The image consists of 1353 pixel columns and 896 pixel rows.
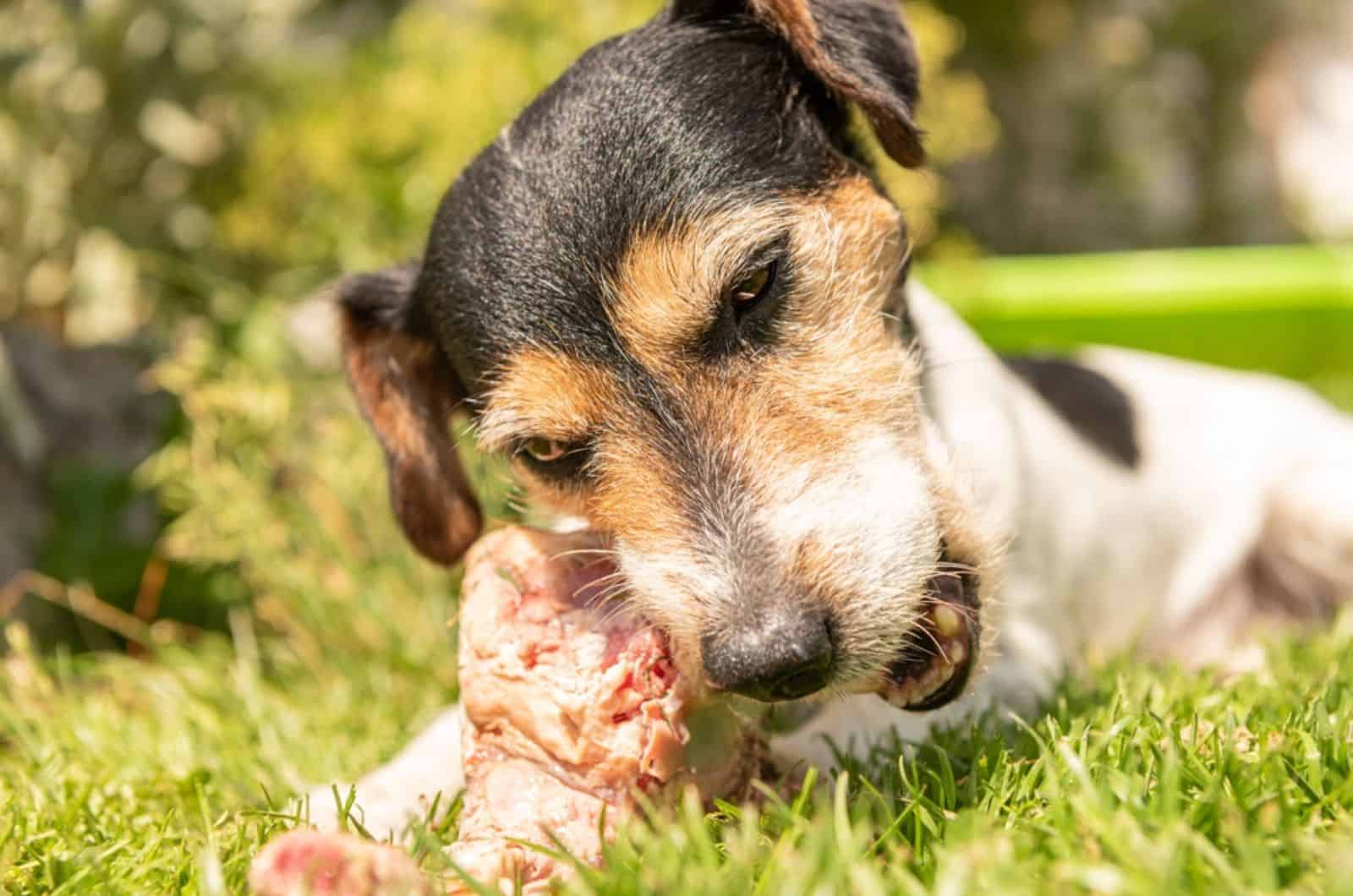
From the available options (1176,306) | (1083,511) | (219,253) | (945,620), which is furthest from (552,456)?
(1176,306)

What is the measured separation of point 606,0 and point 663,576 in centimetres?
372

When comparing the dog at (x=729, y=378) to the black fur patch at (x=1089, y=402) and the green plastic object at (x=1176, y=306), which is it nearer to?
the black fur patch at (x=1089, y=402)

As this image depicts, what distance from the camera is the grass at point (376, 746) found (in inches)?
64.2

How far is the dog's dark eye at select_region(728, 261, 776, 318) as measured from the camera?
2.30 meters

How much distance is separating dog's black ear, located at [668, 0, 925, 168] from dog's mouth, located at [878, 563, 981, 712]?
0.86 m

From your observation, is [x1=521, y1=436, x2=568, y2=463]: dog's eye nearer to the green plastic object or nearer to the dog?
the dog

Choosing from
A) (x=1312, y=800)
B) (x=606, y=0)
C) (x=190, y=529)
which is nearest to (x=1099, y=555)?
(x=1312, y=800)

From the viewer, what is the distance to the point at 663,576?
217 cm

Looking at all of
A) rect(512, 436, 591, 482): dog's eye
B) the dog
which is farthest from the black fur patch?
rect(512, 436, 591, 482): dog's eye

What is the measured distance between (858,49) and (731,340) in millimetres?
685

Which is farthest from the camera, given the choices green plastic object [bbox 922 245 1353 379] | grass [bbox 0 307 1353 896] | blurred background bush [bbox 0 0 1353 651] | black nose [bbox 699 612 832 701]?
green plastic object [bbox 922 245 1353 379]

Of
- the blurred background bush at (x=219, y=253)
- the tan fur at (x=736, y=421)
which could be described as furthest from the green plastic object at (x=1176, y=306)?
the tan fur at (x=736, y=421)

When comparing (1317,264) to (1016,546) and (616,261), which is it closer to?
(1016,546)

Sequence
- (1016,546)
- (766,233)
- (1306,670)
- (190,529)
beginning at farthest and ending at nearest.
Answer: (190,529) < (1016,546) < (1306,670) < (766,233)
